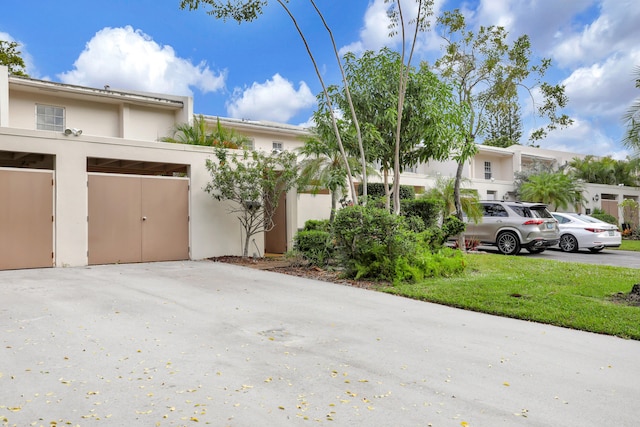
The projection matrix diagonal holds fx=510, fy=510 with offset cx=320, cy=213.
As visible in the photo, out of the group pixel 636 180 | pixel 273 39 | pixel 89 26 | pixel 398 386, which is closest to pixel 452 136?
pixel 273 39

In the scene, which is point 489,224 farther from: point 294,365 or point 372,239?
point 294,365

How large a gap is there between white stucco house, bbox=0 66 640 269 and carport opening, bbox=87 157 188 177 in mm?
35

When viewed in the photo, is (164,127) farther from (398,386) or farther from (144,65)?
(398,386)

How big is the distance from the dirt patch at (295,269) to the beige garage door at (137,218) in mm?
1309

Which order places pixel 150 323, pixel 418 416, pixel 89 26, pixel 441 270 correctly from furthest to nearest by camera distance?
pixel 89 26 → pixel 441 270 → pixel 150 323 → pixel 418 416

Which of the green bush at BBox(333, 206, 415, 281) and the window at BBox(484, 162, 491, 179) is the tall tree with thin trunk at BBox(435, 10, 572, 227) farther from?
the window at BBox(484, 162, 491, 179)

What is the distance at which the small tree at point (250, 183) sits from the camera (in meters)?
13.6

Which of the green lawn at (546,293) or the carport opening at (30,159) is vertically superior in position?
the carport opening at (30,159)

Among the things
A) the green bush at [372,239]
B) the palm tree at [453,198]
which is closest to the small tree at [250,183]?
the green bush at [372,239]

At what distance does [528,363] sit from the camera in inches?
197

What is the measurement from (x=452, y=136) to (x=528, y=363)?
27.8 feet

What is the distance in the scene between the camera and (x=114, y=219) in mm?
12555

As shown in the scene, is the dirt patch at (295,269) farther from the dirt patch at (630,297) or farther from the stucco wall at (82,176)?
the dirt patch at (630,297)

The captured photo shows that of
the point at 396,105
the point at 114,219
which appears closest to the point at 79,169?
the point at 114,219
